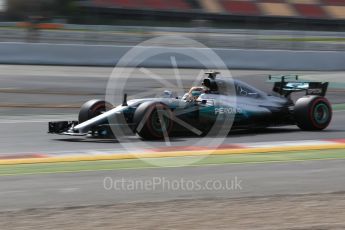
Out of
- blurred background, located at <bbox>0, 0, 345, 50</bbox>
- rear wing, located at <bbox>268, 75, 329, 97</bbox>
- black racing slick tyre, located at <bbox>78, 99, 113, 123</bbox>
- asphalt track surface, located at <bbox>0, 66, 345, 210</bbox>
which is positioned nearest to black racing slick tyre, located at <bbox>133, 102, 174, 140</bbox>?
asphalt track surface, located at <bbox>0, 66, 345, 210</bbox>

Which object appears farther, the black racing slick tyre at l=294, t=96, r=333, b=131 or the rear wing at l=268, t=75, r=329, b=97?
the rear wing at l=268, t=75, r=329, b=97

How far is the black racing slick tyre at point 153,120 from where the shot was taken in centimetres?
1073

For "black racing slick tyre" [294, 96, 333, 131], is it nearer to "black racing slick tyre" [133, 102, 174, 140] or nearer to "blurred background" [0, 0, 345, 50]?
"black racing slick tyre" [133, 102, 174, 140]

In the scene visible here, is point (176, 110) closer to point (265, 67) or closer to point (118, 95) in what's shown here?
point (118, 95)

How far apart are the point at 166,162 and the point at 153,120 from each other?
6.10 ft

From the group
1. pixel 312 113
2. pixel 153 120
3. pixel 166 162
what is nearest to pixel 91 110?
pixel 153 120

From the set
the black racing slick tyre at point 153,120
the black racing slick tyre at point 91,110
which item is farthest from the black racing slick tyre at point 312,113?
the black racing slick tyre at point 91,110

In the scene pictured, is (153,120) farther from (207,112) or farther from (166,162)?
(166,162)

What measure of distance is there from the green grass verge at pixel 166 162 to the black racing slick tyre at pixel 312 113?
212 cm

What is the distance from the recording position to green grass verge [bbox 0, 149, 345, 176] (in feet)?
28.4

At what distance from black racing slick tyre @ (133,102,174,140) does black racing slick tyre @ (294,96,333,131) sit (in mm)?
2409

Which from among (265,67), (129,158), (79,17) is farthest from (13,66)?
(79,17)

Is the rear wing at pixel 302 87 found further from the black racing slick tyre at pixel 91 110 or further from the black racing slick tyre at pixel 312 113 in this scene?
the black racing slick tyre at pixel 91 110

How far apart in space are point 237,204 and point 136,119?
429 centimetres
